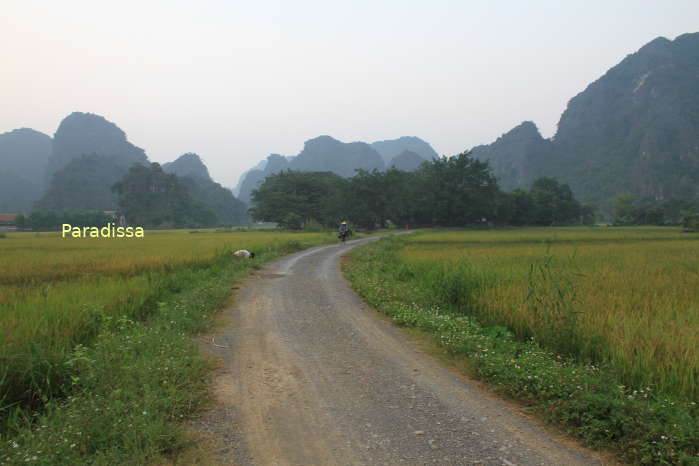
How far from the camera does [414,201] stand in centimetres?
5762

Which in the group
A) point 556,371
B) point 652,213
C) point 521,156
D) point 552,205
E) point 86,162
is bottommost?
point 556,371

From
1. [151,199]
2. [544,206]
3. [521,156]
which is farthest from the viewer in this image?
[521,156]

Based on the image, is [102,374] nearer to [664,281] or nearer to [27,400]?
[27,400]

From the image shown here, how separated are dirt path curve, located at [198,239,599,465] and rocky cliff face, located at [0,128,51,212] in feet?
513

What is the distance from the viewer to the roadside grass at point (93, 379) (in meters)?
3.00

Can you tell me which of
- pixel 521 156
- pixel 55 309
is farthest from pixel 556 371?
pixel 521 156

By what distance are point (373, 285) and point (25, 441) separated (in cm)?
768

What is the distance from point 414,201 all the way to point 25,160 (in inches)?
6710

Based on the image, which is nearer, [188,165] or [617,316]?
[617,316]

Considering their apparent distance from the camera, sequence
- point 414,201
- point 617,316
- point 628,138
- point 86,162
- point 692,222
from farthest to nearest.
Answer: point 86,162
point 628,138
point 414,201
point 692,222
point 617,316

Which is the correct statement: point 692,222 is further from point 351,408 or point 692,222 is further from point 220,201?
point 220,201

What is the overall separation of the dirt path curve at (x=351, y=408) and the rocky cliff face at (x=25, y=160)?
15651 centimetres

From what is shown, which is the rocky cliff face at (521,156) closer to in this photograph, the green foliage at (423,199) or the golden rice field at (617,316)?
the green foliage at (423,199)

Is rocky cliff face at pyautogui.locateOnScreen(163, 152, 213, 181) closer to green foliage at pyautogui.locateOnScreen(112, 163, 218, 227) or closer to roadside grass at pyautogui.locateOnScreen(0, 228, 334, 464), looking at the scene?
green foliage at pyautogui.locateOnScreen(112, 163, 218, 227)
